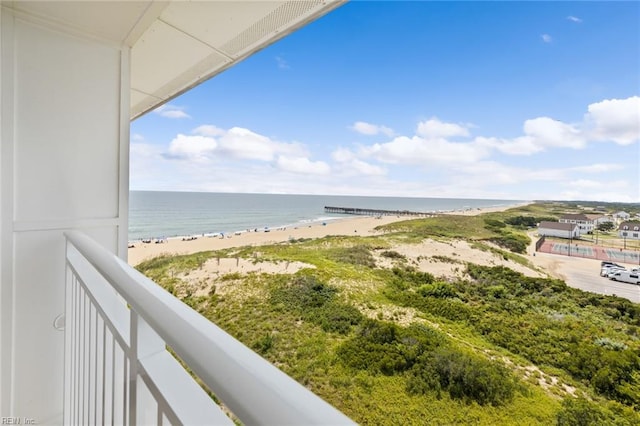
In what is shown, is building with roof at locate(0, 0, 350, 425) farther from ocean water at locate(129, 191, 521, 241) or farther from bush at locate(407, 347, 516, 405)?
ocean water at locate(129, 191, 521, 241)

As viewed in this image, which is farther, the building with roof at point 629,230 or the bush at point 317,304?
the bush at point 317,304

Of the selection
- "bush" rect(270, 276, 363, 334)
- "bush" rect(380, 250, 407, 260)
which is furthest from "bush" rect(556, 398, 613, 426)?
"bush" rect(380, 250, 407, 260)

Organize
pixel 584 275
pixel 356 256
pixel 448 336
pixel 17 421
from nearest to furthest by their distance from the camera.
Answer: pixel 17 421 < pixel 584 275 < pixel 448 336 < pixel 356 256

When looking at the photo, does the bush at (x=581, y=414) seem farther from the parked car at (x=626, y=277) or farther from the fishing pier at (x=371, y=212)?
the fishing pier at (x=371, y=212)

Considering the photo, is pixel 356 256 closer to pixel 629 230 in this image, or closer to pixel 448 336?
pixel 448 336

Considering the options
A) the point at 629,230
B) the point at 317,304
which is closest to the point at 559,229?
the point at 629,230

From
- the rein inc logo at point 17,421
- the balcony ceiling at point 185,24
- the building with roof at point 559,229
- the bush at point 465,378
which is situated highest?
the balcony ceiling at point 185,24

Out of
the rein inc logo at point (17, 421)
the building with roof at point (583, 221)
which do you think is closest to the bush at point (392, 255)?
the building with roof at point (583, 221)

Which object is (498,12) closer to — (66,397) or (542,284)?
(542,284)
